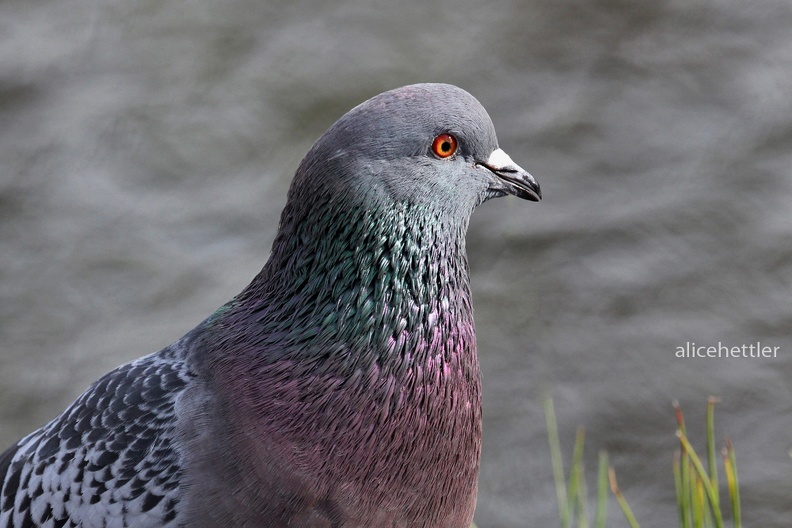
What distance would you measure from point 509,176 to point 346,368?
3.04ft

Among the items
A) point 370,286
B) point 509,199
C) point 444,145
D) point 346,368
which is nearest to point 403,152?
point 444,145

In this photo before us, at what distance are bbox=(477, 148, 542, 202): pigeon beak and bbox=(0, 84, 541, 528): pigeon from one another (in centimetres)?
2

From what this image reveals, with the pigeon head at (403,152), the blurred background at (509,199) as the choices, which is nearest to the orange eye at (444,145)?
the pigeon head at (403,152)

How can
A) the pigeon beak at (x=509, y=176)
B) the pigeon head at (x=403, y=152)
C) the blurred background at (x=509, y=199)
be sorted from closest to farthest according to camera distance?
the pigeon head at (x=403, y=152)
the pigeon beak at (x=509, y=176)
the blurred background at (x=509, y=199)

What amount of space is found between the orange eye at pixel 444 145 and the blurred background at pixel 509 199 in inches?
172

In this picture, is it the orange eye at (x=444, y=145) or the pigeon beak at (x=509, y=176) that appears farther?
the pigeon beak at (x=509, y=176)

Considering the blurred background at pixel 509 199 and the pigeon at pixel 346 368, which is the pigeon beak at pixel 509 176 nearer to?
the pigeon at pixel 346 368

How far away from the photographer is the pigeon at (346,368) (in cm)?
370

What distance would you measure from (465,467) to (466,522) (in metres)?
0.26

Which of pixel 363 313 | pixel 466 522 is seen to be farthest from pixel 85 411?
pixel 466 522

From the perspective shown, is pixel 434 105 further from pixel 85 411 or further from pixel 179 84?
pixel 179 84

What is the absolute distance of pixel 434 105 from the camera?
3762 mm

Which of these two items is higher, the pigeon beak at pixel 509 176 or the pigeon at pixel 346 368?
the pigeon beak at pixel 509 176

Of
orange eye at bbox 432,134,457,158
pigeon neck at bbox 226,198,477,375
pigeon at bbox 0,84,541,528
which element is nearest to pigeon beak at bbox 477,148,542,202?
pigeon at bbox 0,84,541,528
